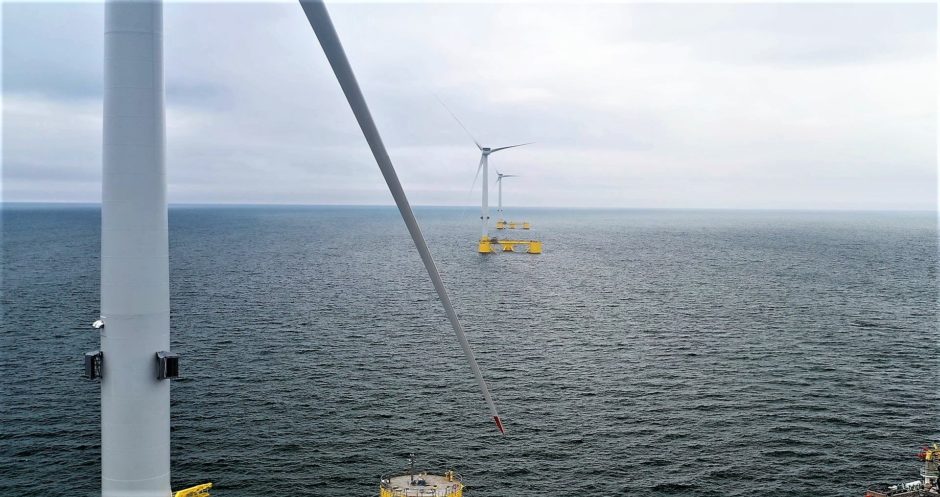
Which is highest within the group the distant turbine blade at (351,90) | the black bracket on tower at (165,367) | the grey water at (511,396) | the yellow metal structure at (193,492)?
the distant turbine blade at (351,90)

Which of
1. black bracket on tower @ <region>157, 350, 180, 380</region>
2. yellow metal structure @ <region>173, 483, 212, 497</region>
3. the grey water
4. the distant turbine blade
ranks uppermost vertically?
the distant turbine blade

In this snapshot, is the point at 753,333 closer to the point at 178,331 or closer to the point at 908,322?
the point at 908,322

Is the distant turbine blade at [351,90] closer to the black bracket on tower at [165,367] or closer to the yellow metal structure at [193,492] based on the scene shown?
the black bracket on tower at [165,367]

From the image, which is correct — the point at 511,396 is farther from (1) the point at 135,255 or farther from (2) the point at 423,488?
(1) the point at 135,255

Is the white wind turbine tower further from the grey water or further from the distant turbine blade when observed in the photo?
the grey water

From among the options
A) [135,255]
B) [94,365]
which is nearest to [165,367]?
[94,365]

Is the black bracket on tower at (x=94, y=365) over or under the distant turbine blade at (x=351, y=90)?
under

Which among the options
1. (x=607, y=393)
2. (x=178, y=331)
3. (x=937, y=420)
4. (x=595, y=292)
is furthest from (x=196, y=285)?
(x=937, y=420)

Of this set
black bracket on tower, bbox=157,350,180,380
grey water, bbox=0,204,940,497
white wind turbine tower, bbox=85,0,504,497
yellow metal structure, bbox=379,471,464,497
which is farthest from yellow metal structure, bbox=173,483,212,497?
grey water, bbox=0,204,940,497

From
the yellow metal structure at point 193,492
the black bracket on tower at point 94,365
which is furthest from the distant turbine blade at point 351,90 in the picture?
the yellow metal structure at point 193,492

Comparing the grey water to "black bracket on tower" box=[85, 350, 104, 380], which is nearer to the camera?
"black bracket on tower" box=[85, 350, 104, 380]

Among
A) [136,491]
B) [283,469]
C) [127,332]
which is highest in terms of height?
[127,332]
